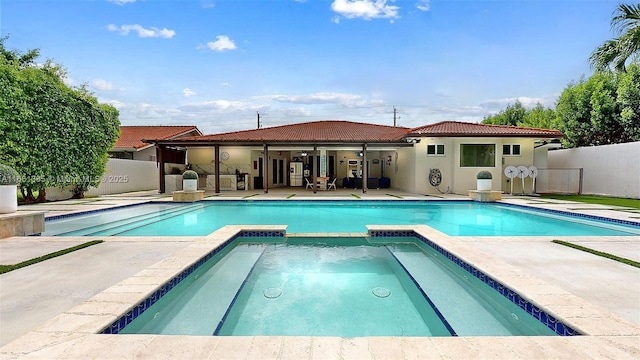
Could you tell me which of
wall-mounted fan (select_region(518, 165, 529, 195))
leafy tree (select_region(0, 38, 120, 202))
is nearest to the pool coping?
leafy tree (select_region(0, 38, 120, 202))

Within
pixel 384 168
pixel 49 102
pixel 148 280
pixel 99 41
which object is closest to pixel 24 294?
pixel 148 280

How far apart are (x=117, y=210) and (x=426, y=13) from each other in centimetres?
1370

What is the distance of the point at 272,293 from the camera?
11.9 ft

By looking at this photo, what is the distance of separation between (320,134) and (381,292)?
1383 cm

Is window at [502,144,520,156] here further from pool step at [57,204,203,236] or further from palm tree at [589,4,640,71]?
pool step at [57,204,203,236]

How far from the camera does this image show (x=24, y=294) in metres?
2.98

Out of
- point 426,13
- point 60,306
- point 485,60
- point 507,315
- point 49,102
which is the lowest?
point 507,315

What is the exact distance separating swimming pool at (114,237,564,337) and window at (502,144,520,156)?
40.0 feet

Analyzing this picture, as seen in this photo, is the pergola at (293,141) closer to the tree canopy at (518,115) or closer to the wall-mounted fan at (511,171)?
the wall-mounted fan at (511,171)

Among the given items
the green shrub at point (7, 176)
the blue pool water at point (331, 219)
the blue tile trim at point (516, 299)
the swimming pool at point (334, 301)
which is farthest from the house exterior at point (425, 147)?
the swimming pool at point (334, 301)

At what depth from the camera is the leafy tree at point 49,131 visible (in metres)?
9.70

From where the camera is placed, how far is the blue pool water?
22.9 ft

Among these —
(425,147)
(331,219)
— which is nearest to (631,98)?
(425,147)

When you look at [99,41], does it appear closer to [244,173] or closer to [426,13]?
[244,173]
